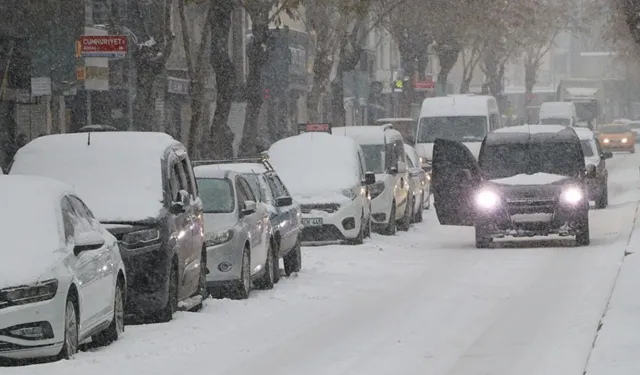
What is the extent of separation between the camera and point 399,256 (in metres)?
25.5

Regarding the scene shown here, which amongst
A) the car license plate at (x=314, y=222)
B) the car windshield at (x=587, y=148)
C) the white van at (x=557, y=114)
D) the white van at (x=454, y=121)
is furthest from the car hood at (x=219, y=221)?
the white van at (x=557, y=114)

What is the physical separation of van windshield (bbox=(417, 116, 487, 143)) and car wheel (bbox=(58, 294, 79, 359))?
102 feet

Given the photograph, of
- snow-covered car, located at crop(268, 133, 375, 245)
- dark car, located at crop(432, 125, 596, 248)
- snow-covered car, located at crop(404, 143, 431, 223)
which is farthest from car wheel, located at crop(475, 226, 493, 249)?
snow-covered car, located at crop(404, 143, 431, 223)

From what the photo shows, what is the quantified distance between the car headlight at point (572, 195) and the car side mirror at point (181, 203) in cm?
1040

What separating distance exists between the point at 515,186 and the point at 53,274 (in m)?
14.5

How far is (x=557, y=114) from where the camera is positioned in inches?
3049

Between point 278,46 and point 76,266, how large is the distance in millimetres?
51112

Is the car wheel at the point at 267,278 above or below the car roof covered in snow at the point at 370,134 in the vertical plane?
below

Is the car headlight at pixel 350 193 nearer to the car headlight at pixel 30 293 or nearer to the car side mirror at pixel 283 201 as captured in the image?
the car side mirror at pixel 283 201

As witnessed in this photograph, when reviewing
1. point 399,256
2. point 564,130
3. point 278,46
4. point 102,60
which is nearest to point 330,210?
point 399,256

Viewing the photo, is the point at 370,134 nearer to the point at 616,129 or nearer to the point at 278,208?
the point at 278,208

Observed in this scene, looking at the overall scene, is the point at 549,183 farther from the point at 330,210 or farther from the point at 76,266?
the point at 76,266

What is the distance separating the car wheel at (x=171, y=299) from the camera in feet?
52.0

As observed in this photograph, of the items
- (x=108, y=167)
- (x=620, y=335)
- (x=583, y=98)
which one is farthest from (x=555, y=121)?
(x=620, y=335)
